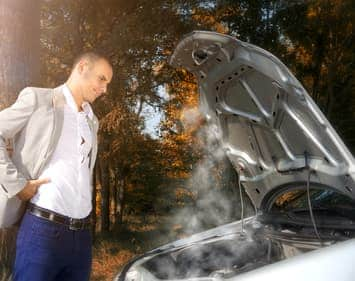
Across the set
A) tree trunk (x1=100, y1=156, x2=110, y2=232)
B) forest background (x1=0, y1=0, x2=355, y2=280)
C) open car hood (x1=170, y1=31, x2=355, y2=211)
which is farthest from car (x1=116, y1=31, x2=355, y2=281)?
tree trunk (x1=100, y1=156, x2=110, y2=232)

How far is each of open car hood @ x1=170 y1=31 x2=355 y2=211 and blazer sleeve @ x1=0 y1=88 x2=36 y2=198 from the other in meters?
1.08

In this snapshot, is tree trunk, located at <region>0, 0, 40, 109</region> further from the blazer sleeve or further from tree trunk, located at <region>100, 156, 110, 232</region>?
tree trunk, located at <region>100, 156, 110, 232</region>

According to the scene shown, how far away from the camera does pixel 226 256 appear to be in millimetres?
3193

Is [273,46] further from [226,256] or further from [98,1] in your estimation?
[226,256]

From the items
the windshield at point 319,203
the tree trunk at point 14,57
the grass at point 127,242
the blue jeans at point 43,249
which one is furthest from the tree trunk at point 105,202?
the blue jeans at point 43,249

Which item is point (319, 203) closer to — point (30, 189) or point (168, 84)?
point (30, 189)

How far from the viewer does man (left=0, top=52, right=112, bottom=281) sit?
2.62 m

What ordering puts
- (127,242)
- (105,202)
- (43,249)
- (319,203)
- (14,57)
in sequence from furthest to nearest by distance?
(105,202), (127,242), (14,57), (319,203), (43,249)

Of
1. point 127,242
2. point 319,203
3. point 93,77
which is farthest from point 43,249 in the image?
point 127,242

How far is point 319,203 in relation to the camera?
323 cm

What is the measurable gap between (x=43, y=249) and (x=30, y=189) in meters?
0.35

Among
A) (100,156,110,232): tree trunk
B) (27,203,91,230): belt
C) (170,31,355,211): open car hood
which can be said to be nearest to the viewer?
(170,31,355,211): open car hood

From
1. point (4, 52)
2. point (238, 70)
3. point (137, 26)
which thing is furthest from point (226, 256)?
point (137, 26)

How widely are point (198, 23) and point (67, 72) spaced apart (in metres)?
2.80
